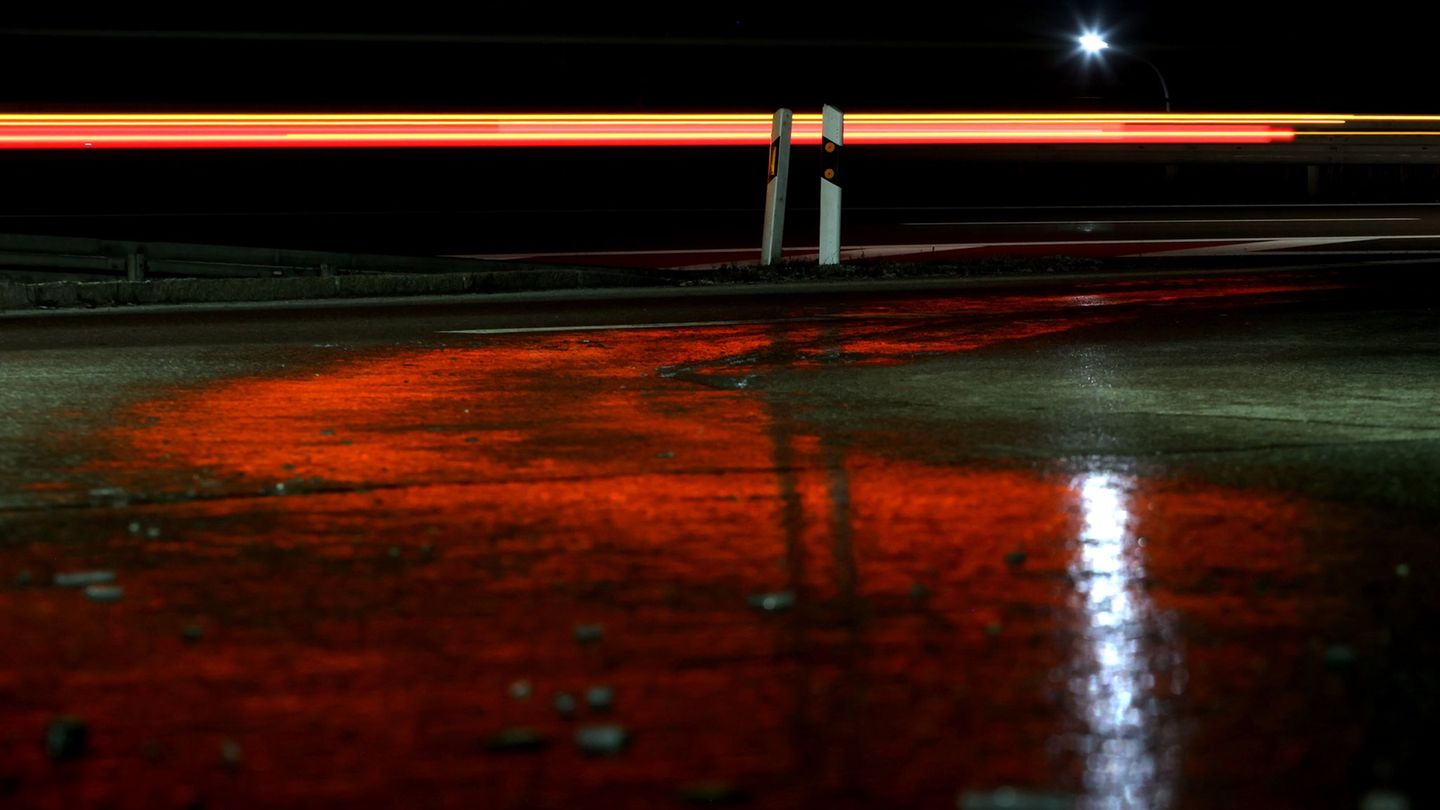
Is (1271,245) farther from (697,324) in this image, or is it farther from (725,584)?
(725,584)

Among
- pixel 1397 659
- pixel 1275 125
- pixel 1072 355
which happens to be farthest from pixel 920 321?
pixel 1275 125

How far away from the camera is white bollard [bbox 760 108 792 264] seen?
15.1m

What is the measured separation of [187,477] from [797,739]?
3.43 m

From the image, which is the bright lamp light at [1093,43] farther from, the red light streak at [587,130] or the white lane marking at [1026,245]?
the white lane marking at [1026,245]

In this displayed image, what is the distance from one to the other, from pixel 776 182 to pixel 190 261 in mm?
4725

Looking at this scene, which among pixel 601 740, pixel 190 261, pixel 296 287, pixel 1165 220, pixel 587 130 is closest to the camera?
pixel 601 740

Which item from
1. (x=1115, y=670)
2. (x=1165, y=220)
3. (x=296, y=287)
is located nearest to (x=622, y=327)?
(x=296, y=287)

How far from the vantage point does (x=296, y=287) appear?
13797 millimetres

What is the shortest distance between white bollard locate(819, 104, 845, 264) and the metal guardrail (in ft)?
7.97

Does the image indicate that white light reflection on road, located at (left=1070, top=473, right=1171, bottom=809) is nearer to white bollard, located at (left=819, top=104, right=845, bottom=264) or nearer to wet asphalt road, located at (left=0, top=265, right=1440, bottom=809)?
wet asphalt road, located at (left=0, top=265, right=1440, bottom=809)

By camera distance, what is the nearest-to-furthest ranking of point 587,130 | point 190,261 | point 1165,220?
1. point 190,261
2. point 1165,220
3. point 587,130

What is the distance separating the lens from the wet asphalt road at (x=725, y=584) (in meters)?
3.23

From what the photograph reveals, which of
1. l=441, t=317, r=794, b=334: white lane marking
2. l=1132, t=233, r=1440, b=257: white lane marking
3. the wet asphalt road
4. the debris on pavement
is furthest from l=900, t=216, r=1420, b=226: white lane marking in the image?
the debris on pavement

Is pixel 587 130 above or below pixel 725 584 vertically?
above
